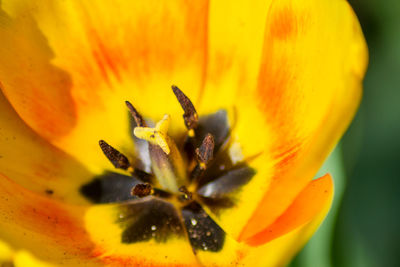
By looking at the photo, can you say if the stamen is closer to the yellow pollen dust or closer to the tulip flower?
the tulip flower

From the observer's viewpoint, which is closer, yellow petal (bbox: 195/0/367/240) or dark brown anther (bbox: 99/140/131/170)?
Answer: yellow petal (bbox: 195/0/367/240)

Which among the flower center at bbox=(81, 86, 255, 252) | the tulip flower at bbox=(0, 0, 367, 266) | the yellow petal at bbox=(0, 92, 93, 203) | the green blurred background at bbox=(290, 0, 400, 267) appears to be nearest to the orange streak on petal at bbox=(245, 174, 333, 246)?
the tulip flower at bbox=(0, 0, 367, 266)

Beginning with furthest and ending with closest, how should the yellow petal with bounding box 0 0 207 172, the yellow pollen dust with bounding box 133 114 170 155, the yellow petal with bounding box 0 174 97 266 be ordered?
the yellow petal with bounding box 0 0 207 172, the yellow pollen dust with bounding box 133 114 170 155, the yellow petal with bounding box 0 174 97 266

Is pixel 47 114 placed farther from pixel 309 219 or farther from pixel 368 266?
pixel 368 266

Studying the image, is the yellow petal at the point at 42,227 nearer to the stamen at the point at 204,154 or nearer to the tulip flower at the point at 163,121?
the tulip flower at the point at 163,121

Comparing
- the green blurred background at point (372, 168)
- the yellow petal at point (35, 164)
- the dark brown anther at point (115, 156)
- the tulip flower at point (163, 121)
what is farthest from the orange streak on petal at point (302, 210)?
the yellow petal at point (35, 164)

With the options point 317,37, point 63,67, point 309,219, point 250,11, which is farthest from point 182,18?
point 309,219

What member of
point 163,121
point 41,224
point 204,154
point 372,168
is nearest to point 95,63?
point 163,121

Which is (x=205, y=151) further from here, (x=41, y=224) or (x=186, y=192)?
(x=41, y=224)
